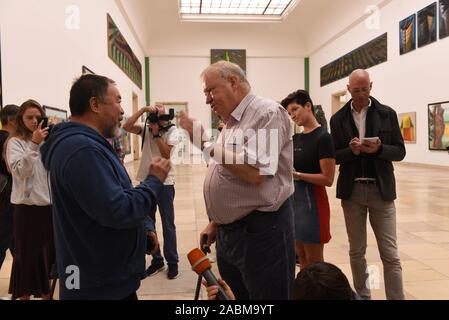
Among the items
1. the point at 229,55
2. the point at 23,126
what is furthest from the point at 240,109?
the point at 229,55

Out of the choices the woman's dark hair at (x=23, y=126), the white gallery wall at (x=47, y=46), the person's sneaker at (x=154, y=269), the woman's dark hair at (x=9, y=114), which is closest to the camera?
the woman's dark hair at (x=23, y=126)

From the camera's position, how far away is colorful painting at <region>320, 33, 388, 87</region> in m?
17.4

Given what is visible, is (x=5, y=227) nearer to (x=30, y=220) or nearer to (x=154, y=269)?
(x=30, y=220)

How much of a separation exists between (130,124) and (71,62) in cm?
610

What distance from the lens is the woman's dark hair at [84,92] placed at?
173 cm

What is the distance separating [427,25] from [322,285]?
1555 cm

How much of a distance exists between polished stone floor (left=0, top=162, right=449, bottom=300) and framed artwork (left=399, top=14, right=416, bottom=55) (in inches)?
313

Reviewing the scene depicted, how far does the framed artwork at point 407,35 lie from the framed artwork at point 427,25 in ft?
1.30

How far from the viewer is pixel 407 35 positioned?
15297mm

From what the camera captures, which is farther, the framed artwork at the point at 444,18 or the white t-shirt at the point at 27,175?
the framed artwork at the point at 444,18
